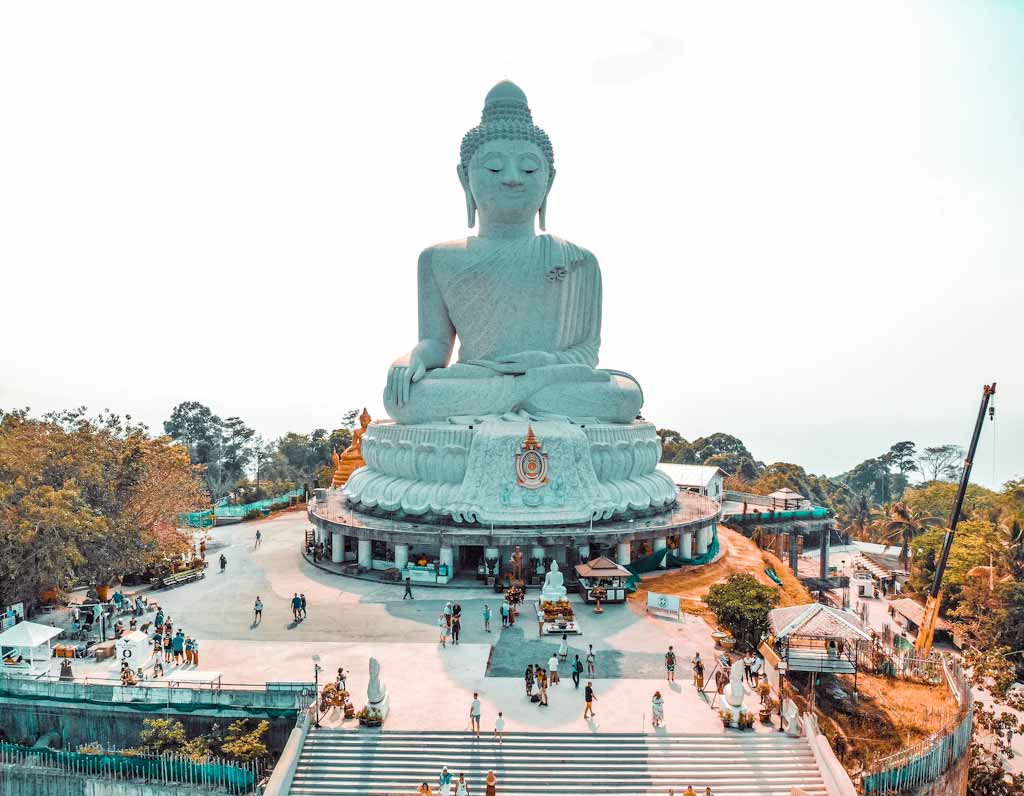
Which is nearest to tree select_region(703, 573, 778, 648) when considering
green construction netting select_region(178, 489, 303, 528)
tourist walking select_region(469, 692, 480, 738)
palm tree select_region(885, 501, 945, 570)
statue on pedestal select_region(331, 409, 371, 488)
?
tourist walking select_region(469, 692, 480, 738)

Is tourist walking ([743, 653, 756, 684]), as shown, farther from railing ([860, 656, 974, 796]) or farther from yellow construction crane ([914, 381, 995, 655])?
yellow construction crane ([914, 381, 995, 655])

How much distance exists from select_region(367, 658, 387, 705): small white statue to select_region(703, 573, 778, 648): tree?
7828mm

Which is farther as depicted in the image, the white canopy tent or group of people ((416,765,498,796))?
the white canopy tent

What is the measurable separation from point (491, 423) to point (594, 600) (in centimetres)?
695

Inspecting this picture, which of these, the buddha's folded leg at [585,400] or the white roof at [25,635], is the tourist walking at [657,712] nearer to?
the white roof at [25,635]

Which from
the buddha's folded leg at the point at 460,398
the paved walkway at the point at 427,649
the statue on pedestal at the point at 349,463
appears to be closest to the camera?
the paved walkway at the point at 427,649

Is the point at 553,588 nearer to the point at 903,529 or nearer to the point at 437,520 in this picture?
the point at 437,520

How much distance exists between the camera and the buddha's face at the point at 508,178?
26672 millimetres

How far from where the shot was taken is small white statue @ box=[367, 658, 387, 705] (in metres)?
12.9

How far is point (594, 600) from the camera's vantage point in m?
A: 19.3

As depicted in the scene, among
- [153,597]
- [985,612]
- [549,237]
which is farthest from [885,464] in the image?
[153,597]

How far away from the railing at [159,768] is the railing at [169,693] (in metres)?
1.03

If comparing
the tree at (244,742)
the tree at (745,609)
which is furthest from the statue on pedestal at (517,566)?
the tree at (244,742)

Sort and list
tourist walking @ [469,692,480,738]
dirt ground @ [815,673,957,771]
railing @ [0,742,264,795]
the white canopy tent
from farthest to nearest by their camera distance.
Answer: the white canopy tent
dirt ground @ [815,673,957,771]
tourist walking @ [469,692,480,738]
railing @ [0,742,264,795]
